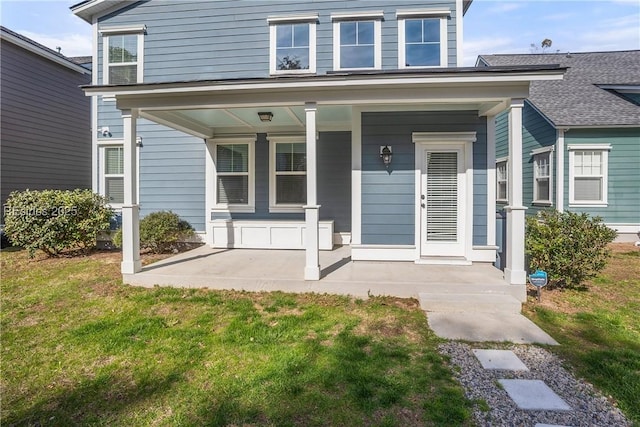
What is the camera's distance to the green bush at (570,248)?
4664 millimetres

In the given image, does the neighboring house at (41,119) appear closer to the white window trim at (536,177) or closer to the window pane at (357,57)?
the window pane at (357,57)

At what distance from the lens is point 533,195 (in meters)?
9.95

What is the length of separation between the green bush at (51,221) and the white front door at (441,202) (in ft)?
22.6

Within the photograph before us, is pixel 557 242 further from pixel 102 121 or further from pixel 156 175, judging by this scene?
pixel 102 121

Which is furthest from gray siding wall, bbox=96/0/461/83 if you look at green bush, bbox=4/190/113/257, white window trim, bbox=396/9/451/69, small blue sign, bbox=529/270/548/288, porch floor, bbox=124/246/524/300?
small blue sign, bbox=529/270/548/288

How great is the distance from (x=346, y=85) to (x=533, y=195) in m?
8.26

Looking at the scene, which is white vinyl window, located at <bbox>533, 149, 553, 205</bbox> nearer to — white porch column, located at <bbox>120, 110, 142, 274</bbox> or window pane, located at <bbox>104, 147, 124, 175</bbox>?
white porch column, located at <bbox>120, 110, 142, 274</bbox>

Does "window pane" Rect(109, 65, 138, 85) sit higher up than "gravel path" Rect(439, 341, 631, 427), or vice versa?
"window pane" Rect(109, 65, 138, 85)

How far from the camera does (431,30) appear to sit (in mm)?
7273

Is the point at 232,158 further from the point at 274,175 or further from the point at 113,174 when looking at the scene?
the point at 113,174

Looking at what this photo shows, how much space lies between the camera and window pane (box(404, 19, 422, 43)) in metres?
7.30

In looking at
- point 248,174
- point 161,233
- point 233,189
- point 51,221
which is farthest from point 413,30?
point 51,221

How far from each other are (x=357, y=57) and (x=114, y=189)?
6829mm

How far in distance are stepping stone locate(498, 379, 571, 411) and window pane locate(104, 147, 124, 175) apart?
900 centimetres
